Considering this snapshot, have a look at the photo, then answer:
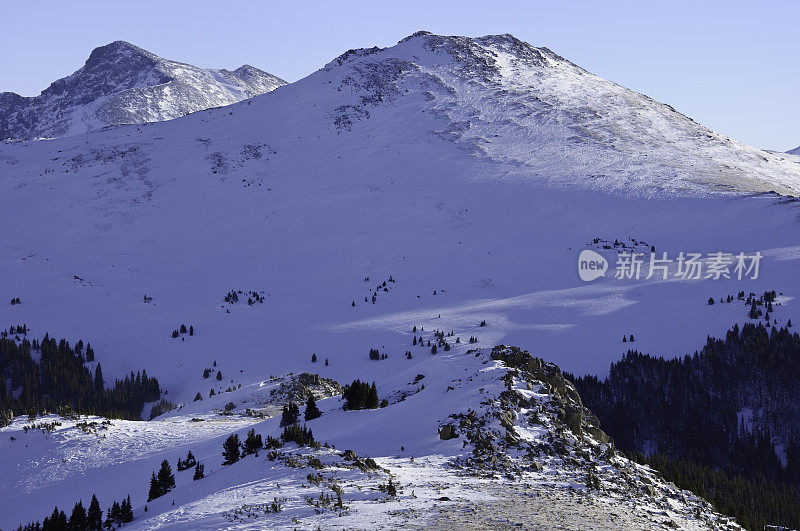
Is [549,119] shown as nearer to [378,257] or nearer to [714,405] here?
[378,257]

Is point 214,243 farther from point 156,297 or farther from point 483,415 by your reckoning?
point 483,415

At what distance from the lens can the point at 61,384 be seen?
41531 mm

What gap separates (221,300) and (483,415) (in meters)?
41.8

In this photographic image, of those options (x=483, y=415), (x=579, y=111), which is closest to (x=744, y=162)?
(x=579, y=111)

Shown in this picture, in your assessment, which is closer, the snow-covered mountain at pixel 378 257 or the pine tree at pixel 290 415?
the snow-covered mountain at pixel 378 257

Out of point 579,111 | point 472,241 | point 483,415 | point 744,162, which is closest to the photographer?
point 483,415

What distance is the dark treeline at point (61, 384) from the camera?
3969cm

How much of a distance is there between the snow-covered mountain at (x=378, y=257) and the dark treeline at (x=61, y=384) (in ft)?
5.69

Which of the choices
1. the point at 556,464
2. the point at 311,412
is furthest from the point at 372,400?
the point at 556,464

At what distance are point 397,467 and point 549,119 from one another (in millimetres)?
94724

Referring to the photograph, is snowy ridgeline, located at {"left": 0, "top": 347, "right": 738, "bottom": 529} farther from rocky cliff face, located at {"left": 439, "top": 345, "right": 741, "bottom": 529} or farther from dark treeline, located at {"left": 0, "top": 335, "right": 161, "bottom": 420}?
dark treeline, located at {"left": 0, "top": 335, "right": 161, "bottom": 420}

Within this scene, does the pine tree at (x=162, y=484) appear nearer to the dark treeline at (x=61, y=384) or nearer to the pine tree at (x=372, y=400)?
the pine tree at (x=372, y=400)

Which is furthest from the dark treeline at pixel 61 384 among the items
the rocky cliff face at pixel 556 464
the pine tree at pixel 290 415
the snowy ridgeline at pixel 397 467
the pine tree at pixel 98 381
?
the rocky cliff face at pixel 556 464

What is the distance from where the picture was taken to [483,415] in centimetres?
1953
